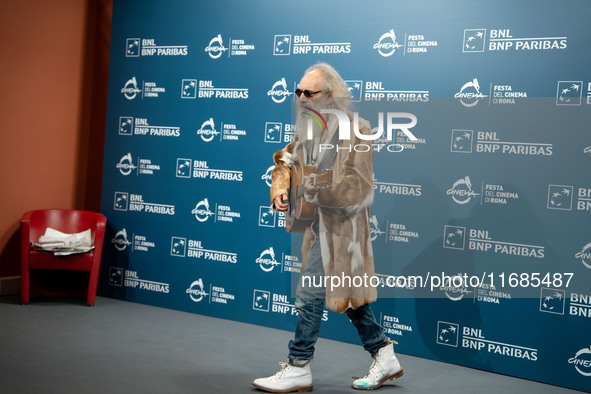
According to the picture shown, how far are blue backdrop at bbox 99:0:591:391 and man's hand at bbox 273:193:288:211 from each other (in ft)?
4.28

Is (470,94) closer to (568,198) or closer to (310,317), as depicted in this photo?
(568,198)

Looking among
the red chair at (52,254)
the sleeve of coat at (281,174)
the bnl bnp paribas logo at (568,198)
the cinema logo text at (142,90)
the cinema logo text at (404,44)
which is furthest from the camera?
the cinema logo text at (142,90)

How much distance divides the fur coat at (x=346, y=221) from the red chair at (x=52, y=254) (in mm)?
2433

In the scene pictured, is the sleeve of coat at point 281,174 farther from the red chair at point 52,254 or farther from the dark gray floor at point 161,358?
the red chair at point 52,254

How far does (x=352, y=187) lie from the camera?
3.61 meters

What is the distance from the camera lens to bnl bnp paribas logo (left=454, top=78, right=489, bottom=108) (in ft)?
14.6

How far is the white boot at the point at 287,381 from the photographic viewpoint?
3.64 meters

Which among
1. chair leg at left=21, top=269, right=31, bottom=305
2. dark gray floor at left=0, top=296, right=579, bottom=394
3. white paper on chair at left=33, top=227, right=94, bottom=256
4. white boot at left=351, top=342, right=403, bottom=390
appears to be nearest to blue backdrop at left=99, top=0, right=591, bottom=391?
dark gray floor at left=0, top=296, right=579, bottom=394

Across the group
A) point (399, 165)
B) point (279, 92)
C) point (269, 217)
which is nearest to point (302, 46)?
point (279, 92)

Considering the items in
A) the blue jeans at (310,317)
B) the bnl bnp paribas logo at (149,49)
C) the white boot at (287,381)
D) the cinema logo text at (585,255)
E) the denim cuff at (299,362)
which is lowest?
the white boot at (287,381)

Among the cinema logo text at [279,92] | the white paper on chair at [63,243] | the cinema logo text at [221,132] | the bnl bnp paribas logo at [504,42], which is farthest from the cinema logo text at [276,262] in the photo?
the bnl bnp paribas logo at [504,42]

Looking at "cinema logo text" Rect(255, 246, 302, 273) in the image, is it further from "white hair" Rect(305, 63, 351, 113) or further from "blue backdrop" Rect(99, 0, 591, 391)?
"white hair" Rect(305, 63, 351, 113)

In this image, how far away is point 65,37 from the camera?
620 centimetres

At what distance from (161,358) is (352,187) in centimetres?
166
